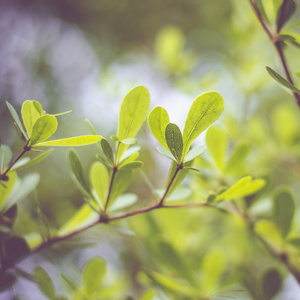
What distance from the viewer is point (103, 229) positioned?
3.93 feet

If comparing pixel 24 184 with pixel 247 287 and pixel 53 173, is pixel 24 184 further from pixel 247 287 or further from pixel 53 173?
pixel 53 173

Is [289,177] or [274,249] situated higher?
[274,249]

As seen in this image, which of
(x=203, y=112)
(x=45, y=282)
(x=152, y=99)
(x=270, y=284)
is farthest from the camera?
(x=152, y=99)

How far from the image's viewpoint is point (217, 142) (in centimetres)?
62

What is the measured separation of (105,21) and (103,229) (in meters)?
1.78

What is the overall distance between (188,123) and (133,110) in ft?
0.28

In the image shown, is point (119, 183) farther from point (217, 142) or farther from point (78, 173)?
point (217, 142)

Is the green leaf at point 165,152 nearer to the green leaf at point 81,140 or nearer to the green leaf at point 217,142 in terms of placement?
the green leaf at point 81,140

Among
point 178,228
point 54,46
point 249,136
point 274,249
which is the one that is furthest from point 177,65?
point 54,46

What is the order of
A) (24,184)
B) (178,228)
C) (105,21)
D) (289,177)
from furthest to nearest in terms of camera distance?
1. (105,21)
2. (289,177)
3. (178,228)
4. (24,184)

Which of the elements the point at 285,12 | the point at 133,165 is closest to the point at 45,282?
the point at 133,165

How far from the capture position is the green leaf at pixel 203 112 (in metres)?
0.40

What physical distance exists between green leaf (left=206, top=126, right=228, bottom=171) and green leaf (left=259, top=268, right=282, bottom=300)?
263 mm

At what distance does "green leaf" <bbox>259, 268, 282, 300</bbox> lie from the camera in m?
0.62
